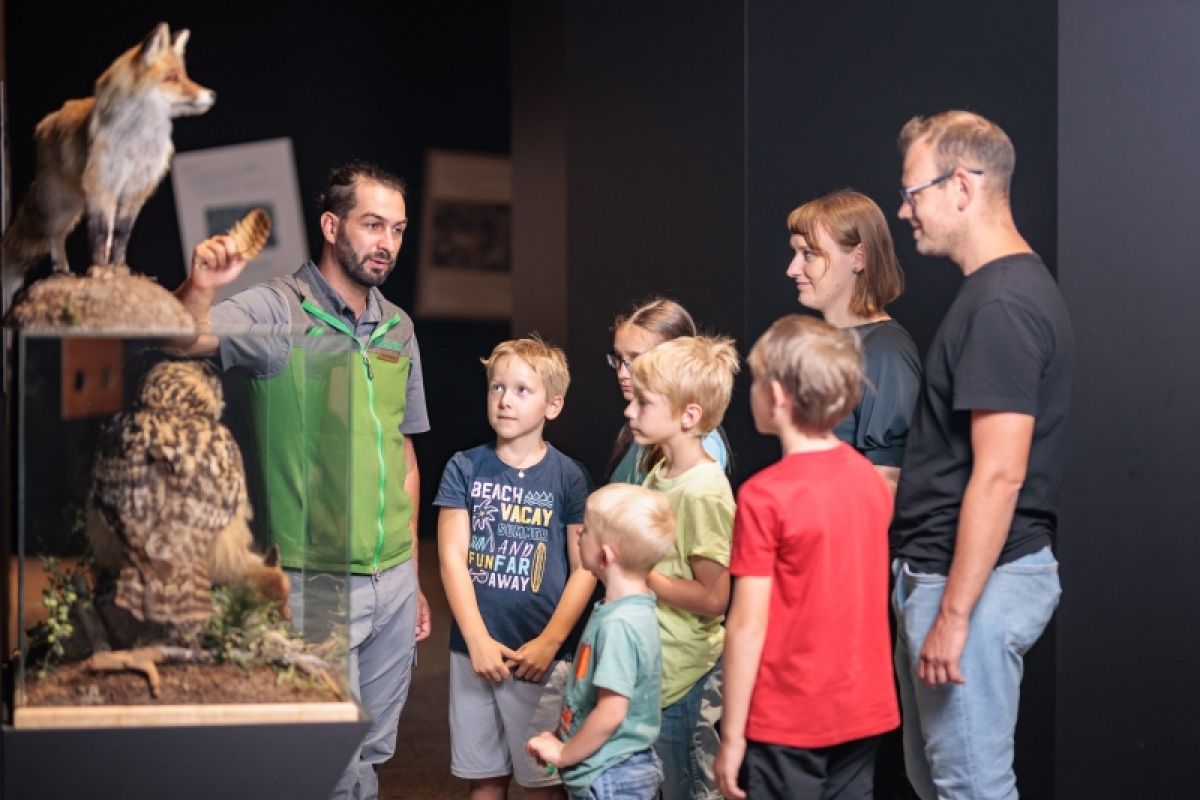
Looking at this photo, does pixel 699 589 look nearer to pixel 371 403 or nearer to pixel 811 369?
pixel 811 369

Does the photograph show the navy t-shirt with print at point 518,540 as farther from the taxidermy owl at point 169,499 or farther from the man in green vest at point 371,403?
the taxidermy owl at point 169,499

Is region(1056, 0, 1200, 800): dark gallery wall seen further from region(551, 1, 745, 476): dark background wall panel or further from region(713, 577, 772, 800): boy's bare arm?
region(713, 577, 772, 800): boy's bare arm

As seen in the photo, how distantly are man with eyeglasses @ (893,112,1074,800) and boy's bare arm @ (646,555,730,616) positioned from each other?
1.14 feet

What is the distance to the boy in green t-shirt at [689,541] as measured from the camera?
2.82m

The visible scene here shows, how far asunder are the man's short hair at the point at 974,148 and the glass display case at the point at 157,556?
1.24 meters

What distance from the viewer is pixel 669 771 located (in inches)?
120

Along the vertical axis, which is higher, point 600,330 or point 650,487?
point 600,330

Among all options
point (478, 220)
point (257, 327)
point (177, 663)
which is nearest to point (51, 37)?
point (478, 220)

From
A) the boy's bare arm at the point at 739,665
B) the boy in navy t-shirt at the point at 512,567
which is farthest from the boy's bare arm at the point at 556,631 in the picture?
the boy's bare arm at the point at 739,665

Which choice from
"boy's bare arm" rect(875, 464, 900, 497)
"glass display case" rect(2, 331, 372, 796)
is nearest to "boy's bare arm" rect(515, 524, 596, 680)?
"boy's bare arm" rect(875, 464, 900, 497)

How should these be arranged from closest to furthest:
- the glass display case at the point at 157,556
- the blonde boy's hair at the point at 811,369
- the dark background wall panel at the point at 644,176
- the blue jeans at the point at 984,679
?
the glass display case at the point at 157,556, the blonde boy's hair at the point at 811,369, the blue jeans at the point at 984,679, the dark background wall panel at the point at 644,176

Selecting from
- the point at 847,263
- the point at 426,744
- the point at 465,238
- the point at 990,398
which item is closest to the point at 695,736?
the point at 990,398

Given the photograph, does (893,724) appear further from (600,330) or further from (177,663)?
(600,330)

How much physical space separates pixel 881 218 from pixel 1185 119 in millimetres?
975
